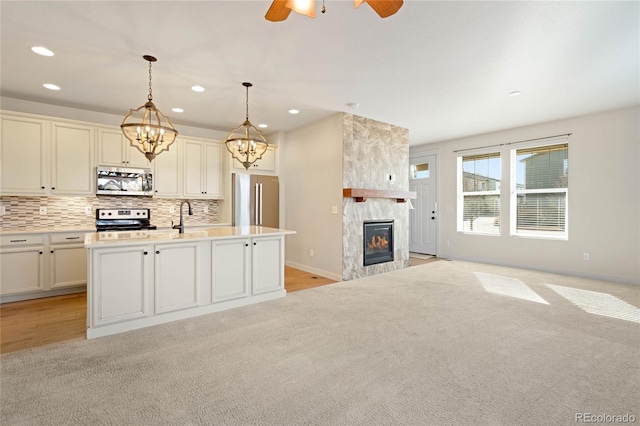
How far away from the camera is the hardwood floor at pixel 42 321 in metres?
2.81

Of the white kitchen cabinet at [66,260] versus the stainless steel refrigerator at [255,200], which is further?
the stainless steel refrigerator at [255,200]

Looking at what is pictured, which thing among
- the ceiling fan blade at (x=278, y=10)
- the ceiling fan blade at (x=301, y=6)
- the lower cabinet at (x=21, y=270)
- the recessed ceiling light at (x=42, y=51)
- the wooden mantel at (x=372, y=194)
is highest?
the recessed ceiling light at (x=42, y=51)

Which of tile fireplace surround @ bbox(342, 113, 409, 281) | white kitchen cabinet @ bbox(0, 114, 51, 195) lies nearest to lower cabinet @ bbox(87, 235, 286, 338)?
tile fireplace surround @ bbox(342, 113, 409, 281)

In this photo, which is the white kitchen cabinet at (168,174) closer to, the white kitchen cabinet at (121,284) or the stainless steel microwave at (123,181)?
the stainless steel microwave at (123,181)

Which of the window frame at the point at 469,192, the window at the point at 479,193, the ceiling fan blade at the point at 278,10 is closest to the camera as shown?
the ceiling fan blade at the point at 278,10

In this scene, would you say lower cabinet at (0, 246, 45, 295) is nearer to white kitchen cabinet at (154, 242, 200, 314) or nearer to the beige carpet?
the beige carpet

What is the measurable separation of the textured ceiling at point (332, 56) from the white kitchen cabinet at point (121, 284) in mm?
1987

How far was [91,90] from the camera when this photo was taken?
4.14 meters

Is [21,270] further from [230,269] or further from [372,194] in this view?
[372,194]

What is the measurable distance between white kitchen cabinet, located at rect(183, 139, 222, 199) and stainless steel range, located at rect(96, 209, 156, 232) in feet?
2.52

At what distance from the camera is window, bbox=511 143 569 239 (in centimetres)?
552

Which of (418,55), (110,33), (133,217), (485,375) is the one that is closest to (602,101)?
(418,55)

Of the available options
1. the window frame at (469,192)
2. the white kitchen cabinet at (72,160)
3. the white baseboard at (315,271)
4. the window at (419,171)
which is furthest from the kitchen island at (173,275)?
the window at (419,171)

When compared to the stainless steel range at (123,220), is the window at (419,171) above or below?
above
